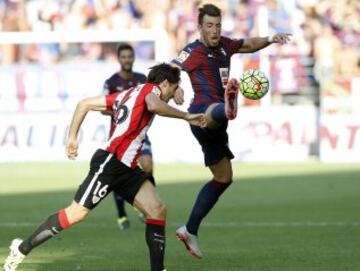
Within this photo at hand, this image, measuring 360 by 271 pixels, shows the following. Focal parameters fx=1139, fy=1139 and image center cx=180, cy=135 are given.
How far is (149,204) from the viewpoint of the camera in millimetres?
9445

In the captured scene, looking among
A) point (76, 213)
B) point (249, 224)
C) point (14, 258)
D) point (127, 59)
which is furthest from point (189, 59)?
point (249, 224)

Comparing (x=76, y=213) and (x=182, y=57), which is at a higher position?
(x=182, y=57)

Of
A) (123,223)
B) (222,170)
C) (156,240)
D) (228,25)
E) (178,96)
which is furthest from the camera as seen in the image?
(228,25)

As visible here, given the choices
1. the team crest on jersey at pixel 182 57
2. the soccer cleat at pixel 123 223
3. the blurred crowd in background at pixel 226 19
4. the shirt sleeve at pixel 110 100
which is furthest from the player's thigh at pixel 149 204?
the blurred crowd in background at pixel 226 19

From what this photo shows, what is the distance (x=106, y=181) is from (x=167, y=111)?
83 cm

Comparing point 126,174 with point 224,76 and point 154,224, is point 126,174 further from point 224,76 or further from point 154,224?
point 224,76

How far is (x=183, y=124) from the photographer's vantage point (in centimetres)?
2388

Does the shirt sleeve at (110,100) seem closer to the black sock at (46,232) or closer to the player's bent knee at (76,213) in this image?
the player's bent knee at (76,213)

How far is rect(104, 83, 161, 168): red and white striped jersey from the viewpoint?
9.42 m

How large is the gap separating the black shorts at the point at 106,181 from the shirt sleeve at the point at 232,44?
2506mm

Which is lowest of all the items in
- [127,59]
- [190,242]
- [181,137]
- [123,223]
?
[181,137]

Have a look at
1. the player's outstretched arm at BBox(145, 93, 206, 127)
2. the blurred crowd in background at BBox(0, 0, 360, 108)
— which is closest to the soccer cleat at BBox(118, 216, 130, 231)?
the player's outstretched arm at BBox(145, 93, 206, 127)

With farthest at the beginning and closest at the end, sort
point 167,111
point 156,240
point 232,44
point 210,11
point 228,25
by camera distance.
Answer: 1. point 228,25
2. point 232,44
3. point 210,11
4. point 156,240
5. point 167,111

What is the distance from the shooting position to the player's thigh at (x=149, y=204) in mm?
9430
